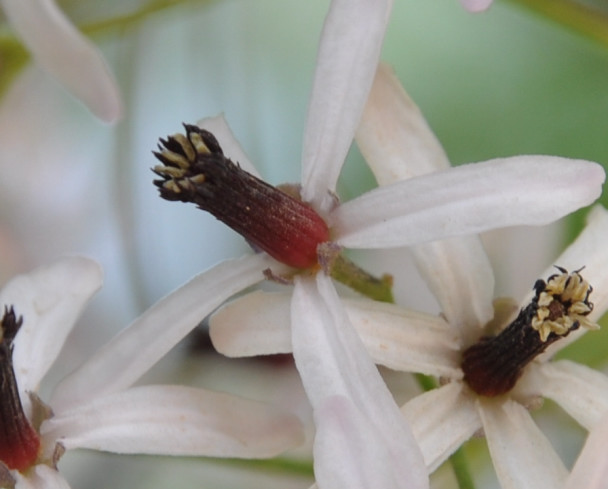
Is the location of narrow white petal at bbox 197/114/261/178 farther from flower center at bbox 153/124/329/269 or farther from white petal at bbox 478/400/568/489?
white petal at bbox 478/400/568/489

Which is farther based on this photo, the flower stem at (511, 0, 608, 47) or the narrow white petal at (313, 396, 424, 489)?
the flower stem at (511, 0, 608, 47)

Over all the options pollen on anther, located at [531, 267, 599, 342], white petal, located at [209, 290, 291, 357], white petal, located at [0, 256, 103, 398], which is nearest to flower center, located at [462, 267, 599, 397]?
pollen on anther, located at [531, 267, 599, 342]

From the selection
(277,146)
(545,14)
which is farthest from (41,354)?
(277,146)

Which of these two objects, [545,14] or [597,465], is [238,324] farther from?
[545,14]

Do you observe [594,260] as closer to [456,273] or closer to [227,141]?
[456,273]

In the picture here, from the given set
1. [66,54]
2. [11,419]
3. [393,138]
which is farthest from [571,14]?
[11,419]

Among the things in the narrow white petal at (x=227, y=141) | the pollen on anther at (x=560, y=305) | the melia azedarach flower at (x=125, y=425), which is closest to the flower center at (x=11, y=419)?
the melia azedarach flower at (x=125, y=425)
